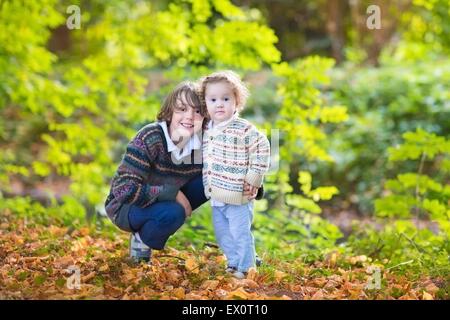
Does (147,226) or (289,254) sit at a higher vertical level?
(147,226)

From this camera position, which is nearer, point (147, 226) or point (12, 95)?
point (147, 226)

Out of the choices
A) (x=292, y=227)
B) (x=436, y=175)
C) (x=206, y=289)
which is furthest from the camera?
(x=436, y=175)

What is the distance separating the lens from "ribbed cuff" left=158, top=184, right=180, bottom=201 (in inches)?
155

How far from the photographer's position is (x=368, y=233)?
5.83 metres

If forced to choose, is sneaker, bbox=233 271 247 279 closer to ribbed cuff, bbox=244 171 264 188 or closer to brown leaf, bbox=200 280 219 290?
brown leaf, bbox=200 280 219 290

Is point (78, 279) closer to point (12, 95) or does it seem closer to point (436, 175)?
point (12, 95)

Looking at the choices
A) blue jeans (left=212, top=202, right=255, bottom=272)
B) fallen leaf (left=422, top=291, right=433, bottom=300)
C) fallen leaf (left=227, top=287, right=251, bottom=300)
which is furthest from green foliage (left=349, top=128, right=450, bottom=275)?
fallen leaf (left=227, top=287, right=251, bottom=300)

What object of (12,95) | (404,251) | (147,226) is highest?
(12,95)

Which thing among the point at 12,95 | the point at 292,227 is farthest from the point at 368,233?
the point at 12,95

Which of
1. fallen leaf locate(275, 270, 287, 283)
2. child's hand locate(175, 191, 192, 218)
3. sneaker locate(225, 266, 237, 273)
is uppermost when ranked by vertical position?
child's hand locate(175, 191, 192, 218)

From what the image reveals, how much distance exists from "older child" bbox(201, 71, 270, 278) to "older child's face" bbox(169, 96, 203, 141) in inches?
4.6

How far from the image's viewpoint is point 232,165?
3762mm

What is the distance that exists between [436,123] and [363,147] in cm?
96

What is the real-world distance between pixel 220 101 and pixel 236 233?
710 mm
